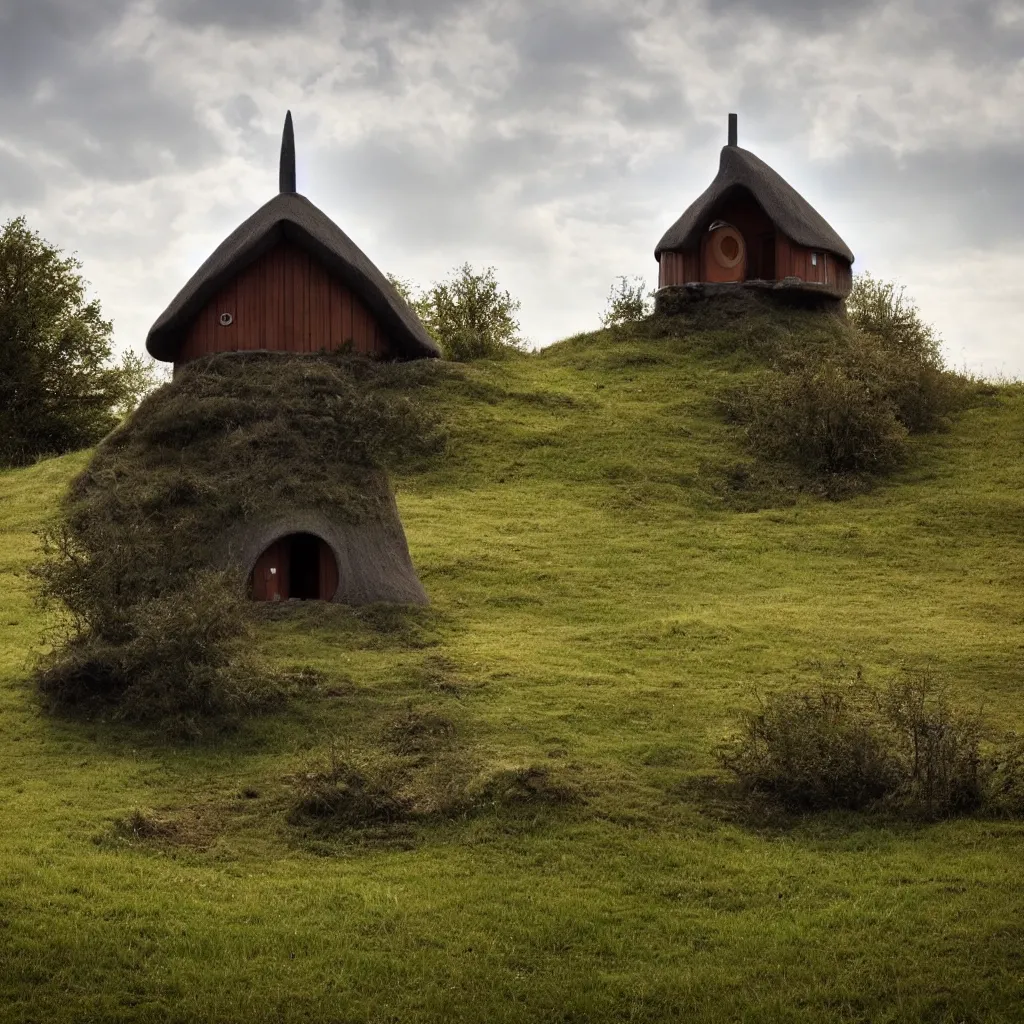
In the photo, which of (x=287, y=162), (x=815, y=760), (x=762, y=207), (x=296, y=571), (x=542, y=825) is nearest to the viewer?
(x=542, y=825)

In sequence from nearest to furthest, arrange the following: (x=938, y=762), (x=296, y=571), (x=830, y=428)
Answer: (x=938, y=762), (x=296, y=571), (x=830, y=428)

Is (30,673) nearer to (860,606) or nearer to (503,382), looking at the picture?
(860,606)

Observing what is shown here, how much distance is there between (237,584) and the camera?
21.1 metres

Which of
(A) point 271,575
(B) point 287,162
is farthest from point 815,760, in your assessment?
(B) point 287,162

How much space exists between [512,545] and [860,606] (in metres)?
7.20

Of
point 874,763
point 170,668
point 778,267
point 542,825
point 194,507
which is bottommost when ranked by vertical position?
point 542,825

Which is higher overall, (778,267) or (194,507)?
(778,267)

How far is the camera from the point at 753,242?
46.7 metres

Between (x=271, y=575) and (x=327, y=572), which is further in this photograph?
(x=327, y=572)

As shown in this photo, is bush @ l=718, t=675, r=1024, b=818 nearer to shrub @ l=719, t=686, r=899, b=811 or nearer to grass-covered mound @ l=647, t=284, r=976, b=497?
shrub @ l=719, t=686, r=899, b=811

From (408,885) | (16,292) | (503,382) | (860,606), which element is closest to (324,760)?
(408,885)

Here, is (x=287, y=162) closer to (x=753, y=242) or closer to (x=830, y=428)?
(x=830, y=428)

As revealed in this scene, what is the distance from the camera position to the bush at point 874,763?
15.3m

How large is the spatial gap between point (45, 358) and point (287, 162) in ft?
73.4
